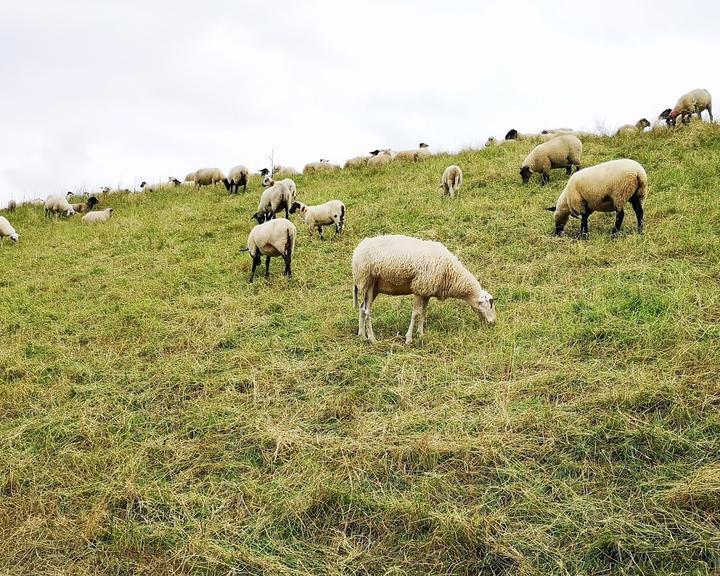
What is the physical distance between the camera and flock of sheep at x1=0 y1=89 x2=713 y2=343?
288 inches

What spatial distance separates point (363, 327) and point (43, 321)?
19.4 feet

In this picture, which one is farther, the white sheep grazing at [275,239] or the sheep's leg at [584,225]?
the sheep's leg at [584,225]

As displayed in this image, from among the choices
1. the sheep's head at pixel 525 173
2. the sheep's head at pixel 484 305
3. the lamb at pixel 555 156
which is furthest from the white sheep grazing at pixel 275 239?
the lamb at pixel 555 156

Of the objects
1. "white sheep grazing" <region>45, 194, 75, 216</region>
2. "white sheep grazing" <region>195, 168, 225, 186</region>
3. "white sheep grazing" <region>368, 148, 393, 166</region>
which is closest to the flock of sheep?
"white sheep grazing" <region>45, 194, 75, 216</region>

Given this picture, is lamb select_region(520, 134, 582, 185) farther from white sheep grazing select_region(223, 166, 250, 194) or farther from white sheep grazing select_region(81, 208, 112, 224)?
white sheep grazing select_region(81, 208, 112, 224)

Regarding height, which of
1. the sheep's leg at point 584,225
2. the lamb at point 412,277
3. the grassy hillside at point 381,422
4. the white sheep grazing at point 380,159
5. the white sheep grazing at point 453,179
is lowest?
the grassy hillside at point 381,422

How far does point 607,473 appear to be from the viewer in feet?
13.8

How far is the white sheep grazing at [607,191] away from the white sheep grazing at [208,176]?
15.2 metres

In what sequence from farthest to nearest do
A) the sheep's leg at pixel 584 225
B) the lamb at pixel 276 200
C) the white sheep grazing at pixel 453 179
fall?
the white sheep grazing at pixel 453 179 < the lamb at pixel 276 200 < the sheep's leg at pixel 584 225

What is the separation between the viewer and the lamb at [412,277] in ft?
23.8

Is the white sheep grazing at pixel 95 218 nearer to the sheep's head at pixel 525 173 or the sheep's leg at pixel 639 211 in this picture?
the sheep's head at pixel 525 173

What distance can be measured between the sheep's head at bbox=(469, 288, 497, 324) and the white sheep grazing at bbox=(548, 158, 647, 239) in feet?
13.8

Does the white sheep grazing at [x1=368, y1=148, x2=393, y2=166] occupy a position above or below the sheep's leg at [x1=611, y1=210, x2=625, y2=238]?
above

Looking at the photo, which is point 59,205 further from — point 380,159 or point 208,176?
point 380,159
